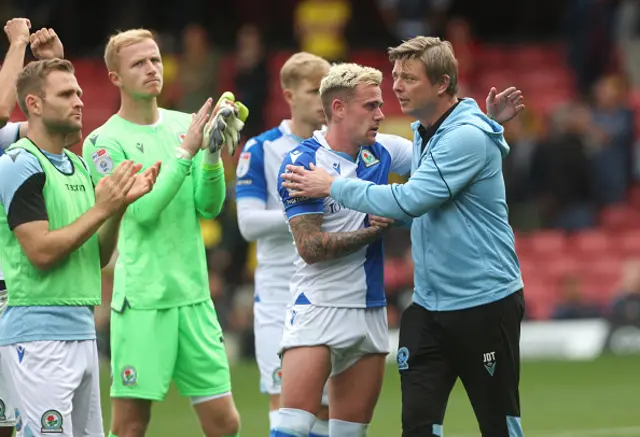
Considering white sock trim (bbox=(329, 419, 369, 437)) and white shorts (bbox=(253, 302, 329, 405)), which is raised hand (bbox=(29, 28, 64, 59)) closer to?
white shorts (bbox=(253, 302, 329, 405))

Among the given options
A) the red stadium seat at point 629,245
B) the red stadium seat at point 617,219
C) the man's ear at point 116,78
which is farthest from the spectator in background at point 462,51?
the man's ear at point 116,78

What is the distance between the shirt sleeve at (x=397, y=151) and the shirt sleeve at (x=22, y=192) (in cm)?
192

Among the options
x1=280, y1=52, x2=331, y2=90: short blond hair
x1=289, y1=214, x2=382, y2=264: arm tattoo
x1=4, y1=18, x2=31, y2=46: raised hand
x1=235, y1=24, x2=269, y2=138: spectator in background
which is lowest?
x1=289, y1=214, x2=382, y2=264: arm tattoo

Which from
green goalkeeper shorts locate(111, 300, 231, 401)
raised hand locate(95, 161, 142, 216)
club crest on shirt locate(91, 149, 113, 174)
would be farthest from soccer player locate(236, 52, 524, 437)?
raised hand locate(95, 161, 142, 216)

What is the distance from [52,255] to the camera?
6.70 meters

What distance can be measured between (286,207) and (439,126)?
0.90m

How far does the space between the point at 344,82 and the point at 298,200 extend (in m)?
0.65

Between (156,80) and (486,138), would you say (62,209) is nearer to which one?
(156,80)

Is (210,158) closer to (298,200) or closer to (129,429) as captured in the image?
(298,200)

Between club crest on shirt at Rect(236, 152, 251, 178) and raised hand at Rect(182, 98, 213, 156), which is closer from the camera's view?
raised hand at Rect(182, 98, 213, 156)

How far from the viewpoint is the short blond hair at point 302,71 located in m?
8.66

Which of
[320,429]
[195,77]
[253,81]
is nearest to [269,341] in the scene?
[320,429]

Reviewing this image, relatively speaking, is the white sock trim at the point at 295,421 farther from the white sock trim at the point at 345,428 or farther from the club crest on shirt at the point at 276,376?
the club crest on shirt at the point at 276,376

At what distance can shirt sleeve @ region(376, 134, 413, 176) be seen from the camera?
7.65 meters
